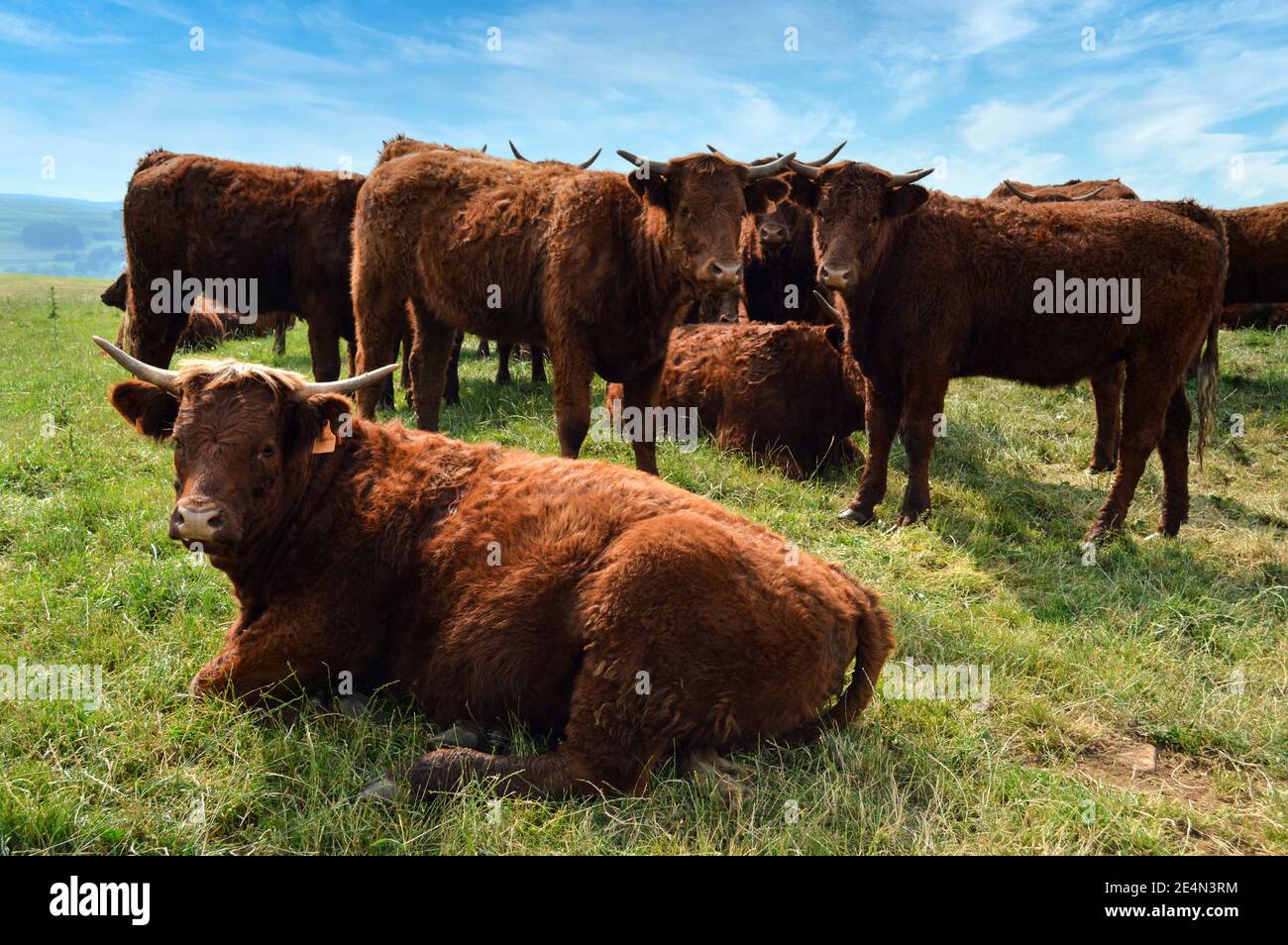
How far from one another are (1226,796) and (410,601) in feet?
11.1

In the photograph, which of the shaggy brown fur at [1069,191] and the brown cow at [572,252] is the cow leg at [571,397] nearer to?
the brown cow at [572,252]

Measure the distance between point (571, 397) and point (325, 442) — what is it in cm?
303

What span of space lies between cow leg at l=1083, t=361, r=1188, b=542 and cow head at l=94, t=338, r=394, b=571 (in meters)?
5.66

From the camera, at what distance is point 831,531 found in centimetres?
671

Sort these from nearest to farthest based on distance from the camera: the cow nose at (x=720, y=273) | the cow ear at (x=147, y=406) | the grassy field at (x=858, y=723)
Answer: the grassy field at (x=858, y=723)
the cow ear at (x=147, y=406)
the cow nose at (x=720, y=273)

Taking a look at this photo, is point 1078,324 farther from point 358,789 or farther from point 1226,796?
point 358,789

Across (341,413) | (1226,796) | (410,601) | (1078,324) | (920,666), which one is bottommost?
(1226,796)

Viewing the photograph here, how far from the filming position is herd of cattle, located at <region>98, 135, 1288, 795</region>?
343cm

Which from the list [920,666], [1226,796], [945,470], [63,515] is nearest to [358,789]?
[920,666]

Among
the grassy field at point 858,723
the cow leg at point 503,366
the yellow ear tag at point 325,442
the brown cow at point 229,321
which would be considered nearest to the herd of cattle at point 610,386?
the yellow ear tag at point 325,442

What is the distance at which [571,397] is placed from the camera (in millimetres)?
6746

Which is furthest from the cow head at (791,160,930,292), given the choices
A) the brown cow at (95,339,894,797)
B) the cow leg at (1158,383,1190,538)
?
the brown cow at (95,339,894,797)

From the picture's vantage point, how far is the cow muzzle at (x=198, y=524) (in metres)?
3.29

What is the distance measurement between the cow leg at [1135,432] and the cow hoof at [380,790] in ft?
18.6
